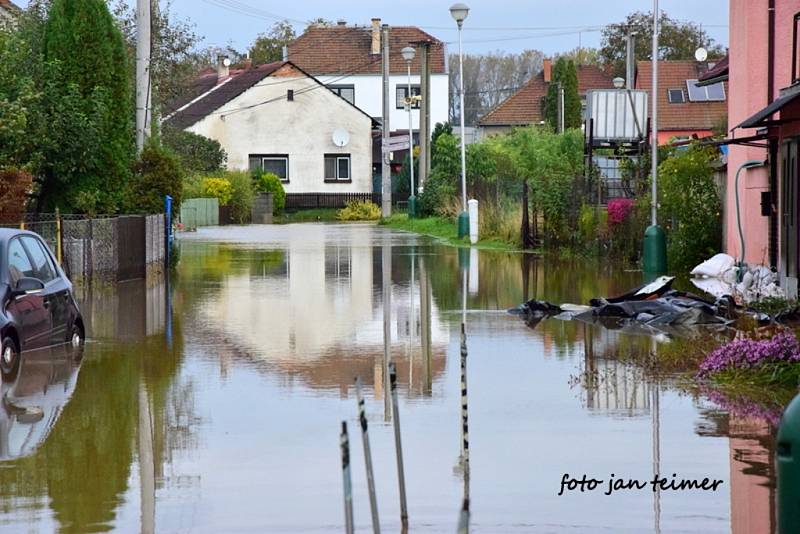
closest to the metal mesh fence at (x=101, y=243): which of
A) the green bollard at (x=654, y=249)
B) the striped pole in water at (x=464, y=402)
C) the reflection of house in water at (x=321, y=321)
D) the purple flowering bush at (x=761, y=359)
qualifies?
the reflection of house in water at (x=321, y=321)

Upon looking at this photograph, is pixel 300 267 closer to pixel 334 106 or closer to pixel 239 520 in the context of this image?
pixel 239 520

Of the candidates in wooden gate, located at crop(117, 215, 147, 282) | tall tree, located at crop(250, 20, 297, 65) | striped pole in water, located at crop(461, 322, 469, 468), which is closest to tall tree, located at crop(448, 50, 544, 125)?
tall tree, located at crop(250, 20, 297, 65)

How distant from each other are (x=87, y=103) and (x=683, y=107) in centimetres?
4692

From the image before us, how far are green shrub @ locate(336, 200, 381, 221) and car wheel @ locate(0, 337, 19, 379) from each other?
53280 millimetres

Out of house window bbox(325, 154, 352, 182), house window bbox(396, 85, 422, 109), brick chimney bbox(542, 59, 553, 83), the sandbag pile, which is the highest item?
brick chimney bbox(542, 59, 553, 83)

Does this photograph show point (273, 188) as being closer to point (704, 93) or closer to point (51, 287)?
point (704, 93)

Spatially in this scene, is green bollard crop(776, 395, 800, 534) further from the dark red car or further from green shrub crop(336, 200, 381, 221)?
green shrub crop(336, 200, 381, 221)

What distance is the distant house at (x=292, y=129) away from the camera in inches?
2820

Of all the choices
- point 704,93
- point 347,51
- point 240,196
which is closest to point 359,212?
point 240,196

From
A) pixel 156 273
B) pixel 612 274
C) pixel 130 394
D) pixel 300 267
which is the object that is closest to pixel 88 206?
pixel 156 273

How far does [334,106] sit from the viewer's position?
72750mm

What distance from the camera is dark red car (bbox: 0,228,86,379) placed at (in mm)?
13865

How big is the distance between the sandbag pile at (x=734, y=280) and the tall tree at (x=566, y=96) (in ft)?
189

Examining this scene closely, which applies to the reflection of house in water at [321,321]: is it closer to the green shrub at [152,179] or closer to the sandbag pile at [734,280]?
the green shrub at [152,179]
